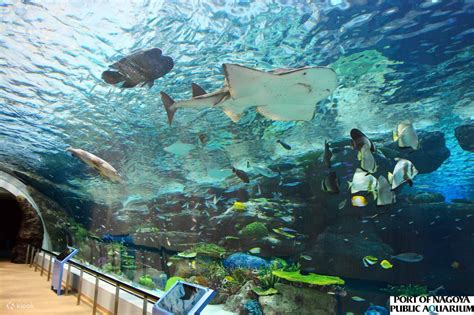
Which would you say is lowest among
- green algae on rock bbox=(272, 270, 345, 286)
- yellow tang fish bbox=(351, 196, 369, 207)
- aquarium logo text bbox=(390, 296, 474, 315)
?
green algae on rock bbox=(272, 270, 345, 286)

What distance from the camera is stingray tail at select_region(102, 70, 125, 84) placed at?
6.25m

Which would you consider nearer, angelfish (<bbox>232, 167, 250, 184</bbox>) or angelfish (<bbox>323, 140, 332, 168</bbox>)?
angelfish (<bbox>323, 140, 332, 168</bbox>)

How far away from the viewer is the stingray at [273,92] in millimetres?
4266

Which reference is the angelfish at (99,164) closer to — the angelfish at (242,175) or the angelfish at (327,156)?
the angelfish at (242,175)

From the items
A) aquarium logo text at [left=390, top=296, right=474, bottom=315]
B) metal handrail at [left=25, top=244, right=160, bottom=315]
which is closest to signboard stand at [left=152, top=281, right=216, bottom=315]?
metal handrail at [left=25, top=244, right=160, bottom=315]

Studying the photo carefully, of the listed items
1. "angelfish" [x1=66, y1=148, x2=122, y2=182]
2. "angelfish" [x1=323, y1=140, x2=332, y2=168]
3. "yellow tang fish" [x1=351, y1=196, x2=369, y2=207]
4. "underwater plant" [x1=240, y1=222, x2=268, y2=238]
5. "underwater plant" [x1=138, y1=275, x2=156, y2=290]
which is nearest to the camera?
"yellow tang fish" [x1=351, y1=196, x2=369, y2=207]

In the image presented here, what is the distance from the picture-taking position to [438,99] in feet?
16.8

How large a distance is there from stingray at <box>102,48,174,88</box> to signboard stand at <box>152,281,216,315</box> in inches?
151

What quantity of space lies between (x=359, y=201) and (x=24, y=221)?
48.9ft

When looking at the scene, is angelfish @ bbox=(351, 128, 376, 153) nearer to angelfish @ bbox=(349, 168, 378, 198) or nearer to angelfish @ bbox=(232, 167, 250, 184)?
angelfish @ bbox=(349, 168, 378, 198)

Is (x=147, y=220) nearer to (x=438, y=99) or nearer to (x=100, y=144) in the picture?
(x=100, y=144)

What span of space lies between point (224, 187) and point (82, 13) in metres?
4.49

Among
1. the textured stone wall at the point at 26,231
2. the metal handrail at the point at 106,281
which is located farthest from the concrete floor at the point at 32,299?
the textured stone wall at the point at 26,231

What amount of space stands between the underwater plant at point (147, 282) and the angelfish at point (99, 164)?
292 cm
